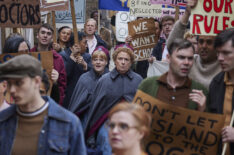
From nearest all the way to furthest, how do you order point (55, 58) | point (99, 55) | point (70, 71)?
point (55, 58) < point (99, 55) < point (70, 71)

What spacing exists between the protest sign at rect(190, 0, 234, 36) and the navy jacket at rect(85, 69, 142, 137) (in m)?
1.39

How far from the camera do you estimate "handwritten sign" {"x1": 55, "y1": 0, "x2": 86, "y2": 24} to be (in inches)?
421

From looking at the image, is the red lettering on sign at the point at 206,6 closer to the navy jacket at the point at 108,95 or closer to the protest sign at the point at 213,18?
the protest sign at the point at 213,18

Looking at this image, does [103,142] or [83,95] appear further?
[83,95]

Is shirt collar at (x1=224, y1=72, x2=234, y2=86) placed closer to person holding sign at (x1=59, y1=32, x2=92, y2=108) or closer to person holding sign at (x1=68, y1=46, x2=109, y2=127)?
person holding sign at (x1=68, y1=46, x2=109, y2=127)

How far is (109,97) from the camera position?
6.11m

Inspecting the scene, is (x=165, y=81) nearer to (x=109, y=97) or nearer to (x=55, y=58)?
(x=109, y=97)

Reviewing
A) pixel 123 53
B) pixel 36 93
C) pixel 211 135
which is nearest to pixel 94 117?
pixel 123 53

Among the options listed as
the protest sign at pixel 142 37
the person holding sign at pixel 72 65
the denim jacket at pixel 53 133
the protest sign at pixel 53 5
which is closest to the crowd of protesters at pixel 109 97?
the denim jacket at pixel 53 133

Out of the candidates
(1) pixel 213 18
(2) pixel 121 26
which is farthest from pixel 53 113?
(2) pixel 121 26

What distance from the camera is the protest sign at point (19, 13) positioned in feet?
18.1

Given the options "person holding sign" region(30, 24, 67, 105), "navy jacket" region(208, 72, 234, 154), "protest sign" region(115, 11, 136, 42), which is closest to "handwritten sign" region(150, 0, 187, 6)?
"person holding sign" region(30, 24, 67, 105)

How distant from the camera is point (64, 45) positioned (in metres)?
9.00

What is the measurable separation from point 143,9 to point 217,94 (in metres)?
5.87
